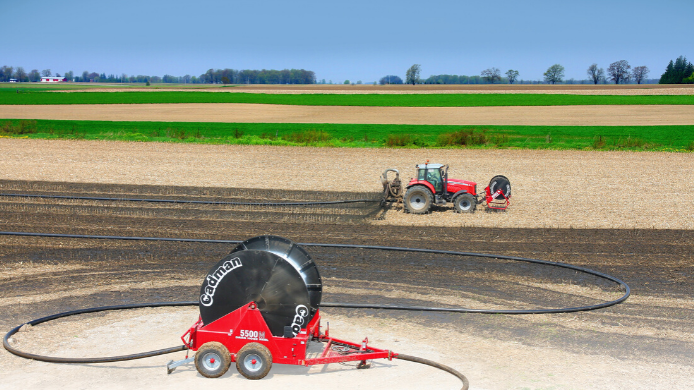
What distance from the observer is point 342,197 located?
21.9 m

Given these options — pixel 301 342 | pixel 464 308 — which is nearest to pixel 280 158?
pixel 464 308

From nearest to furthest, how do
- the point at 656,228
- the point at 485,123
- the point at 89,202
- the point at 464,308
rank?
1. the point at 464,308
2. the point at 656,228
3. the point at 89,202
4. the point at 485,123

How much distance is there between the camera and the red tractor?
19.5 m

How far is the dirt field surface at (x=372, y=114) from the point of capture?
5731 centimetres

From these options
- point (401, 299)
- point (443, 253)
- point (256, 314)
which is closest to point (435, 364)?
point (256, 314)

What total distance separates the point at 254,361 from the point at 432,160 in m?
24.5

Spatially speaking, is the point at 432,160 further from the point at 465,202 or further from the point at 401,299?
the point at 401,299

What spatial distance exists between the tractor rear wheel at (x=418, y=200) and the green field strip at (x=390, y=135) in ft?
58.7

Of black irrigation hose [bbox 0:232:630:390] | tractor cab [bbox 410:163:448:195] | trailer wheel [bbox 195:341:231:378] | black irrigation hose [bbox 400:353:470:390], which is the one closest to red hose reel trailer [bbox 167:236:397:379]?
trailer wheel [bbox 195:341:231:378]

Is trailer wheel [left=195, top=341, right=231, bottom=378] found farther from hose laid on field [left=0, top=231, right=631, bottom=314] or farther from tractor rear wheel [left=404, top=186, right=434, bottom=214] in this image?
tractor rear wheel [left=404, top=186, right=434, bottom=214]

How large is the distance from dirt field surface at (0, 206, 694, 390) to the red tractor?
2.13 m

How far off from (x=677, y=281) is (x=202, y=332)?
10693mm

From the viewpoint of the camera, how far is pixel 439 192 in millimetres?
19875

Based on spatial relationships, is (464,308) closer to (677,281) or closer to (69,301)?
(677,281)
